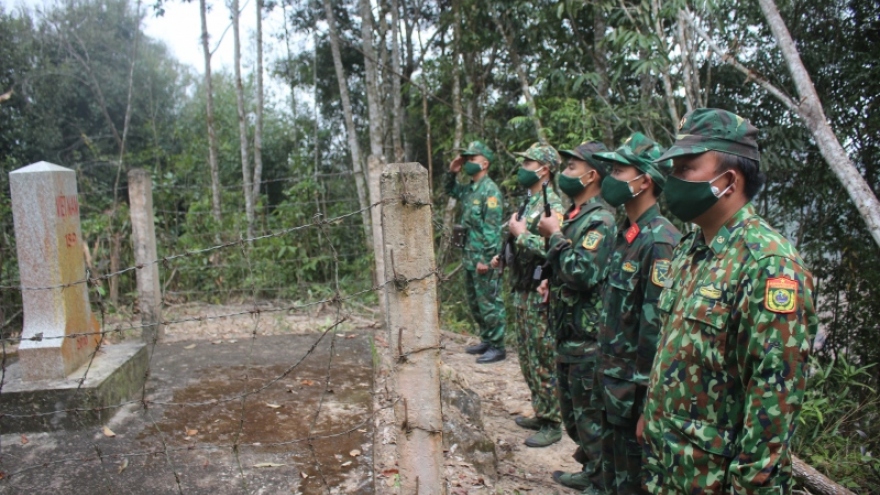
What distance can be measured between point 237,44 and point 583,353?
10.9 meters

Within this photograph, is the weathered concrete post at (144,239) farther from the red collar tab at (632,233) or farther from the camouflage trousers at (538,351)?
the red collar tab at (632,233)

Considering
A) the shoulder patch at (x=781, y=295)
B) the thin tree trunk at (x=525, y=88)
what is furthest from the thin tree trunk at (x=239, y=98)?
the shoulder patch at (x=781, y=295)

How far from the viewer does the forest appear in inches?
194

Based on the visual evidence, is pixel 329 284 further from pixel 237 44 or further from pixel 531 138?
pixel 237 44

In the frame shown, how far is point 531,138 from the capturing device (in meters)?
7.78

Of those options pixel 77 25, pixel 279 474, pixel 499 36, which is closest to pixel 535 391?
pixel 279 474

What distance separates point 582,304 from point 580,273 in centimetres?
26

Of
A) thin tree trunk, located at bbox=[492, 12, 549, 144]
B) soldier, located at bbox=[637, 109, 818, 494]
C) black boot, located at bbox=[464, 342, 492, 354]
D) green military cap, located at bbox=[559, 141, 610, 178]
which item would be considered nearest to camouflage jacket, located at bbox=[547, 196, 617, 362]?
green military cap, located at bbox=[559, 141, 610, 178]

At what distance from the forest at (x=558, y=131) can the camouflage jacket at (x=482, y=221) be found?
27cm

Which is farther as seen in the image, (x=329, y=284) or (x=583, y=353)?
(x=329, y=284)

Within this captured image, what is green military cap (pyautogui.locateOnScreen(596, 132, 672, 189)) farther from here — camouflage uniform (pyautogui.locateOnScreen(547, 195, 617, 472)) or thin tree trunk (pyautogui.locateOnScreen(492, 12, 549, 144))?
thin tree trunk (pyautogui.locateOnScreen(492, 12, 549, 144))

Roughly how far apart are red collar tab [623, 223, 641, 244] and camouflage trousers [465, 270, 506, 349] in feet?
9.11

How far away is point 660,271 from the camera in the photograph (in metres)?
2.31

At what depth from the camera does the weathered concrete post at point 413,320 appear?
1.88 m
